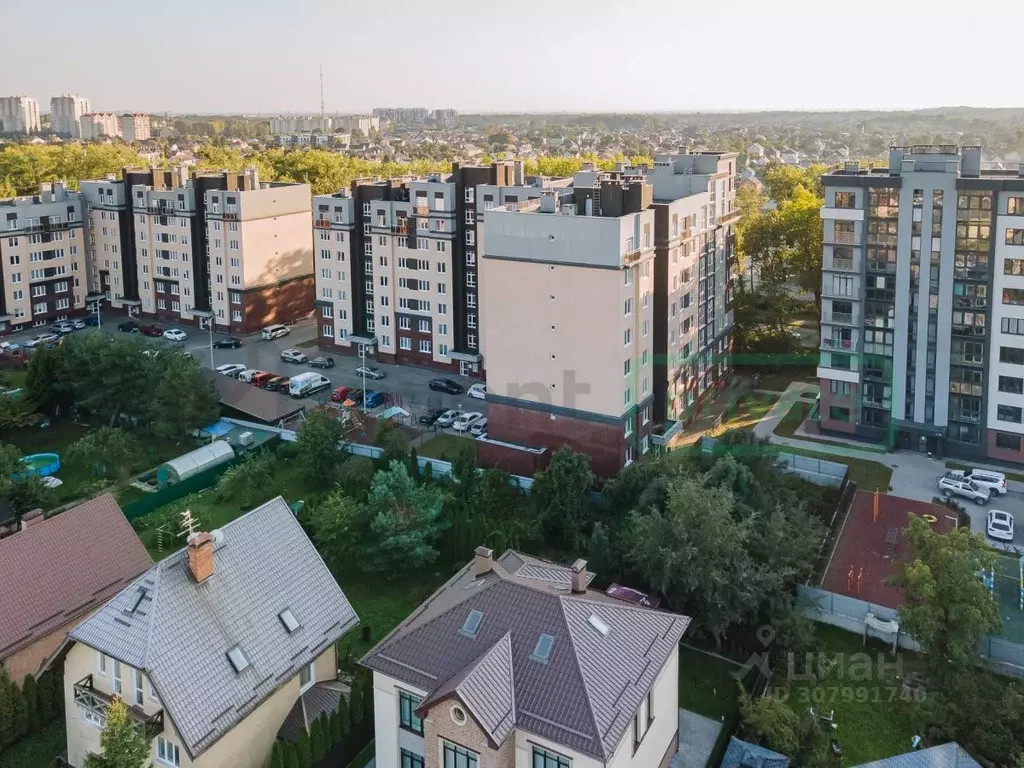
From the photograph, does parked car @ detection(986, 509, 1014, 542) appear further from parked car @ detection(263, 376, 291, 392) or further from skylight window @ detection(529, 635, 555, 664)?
parked car @ detection(263, 376, 291, 392)

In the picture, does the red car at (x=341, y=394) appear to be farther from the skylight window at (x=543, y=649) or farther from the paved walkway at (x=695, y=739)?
the skylight window at (x=543, y=649)

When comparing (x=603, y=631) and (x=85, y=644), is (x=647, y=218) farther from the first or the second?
(x=85, y=644)

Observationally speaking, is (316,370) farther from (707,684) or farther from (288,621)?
(707,684)

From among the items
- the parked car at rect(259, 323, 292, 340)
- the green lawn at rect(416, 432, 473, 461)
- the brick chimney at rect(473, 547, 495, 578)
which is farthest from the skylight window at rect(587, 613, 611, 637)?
the parked car at rect(259, 323, 292, 340)

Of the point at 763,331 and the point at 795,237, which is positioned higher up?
the point at 795,237

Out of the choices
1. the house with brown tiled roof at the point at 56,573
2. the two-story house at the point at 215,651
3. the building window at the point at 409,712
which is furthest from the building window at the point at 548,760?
the house with brown tiled roof at the point at 56,573

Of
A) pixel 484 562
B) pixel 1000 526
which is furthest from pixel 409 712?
pixel 1000 526

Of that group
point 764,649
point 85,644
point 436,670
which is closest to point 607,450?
point 764,649
